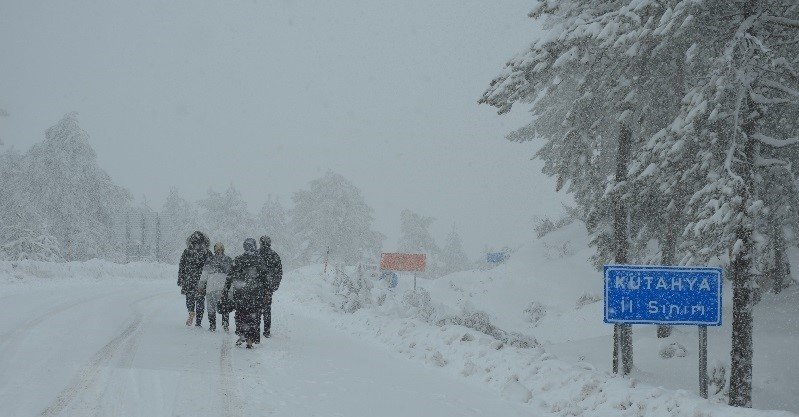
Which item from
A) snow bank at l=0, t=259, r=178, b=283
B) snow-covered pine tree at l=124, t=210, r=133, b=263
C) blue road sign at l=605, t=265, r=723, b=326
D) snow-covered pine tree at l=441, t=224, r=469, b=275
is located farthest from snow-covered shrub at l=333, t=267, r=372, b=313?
snow-covered pine tree at l=441, t=224, r=469, b=275

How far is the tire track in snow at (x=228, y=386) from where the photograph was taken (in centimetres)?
557

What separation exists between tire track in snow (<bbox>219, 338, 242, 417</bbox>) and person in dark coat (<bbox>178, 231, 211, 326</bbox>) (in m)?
3.13

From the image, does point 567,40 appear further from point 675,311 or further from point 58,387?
point 58,387

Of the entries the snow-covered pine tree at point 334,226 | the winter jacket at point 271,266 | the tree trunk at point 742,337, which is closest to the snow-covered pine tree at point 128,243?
the snow-covered pine tree at point 334,226

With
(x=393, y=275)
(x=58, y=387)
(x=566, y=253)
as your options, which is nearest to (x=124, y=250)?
(x=393, y=275)

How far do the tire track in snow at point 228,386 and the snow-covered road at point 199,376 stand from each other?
1cm

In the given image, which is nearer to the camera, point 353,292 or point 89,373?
point 89,373

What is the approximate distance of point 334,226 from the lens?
173 ft

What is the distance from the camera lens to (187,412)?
5395 millimetres

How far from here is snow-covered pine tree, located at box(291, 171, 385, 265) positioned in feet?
173

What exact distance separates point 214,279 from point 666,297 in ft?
28.2

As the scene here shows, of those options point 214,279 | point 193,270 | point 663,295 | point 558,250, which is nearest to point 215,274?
point 214,279

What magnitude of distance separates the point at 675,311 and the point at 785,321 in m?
10.3

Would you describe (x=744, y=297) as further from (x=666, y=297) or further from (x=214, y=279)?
(x=214, y=279)
